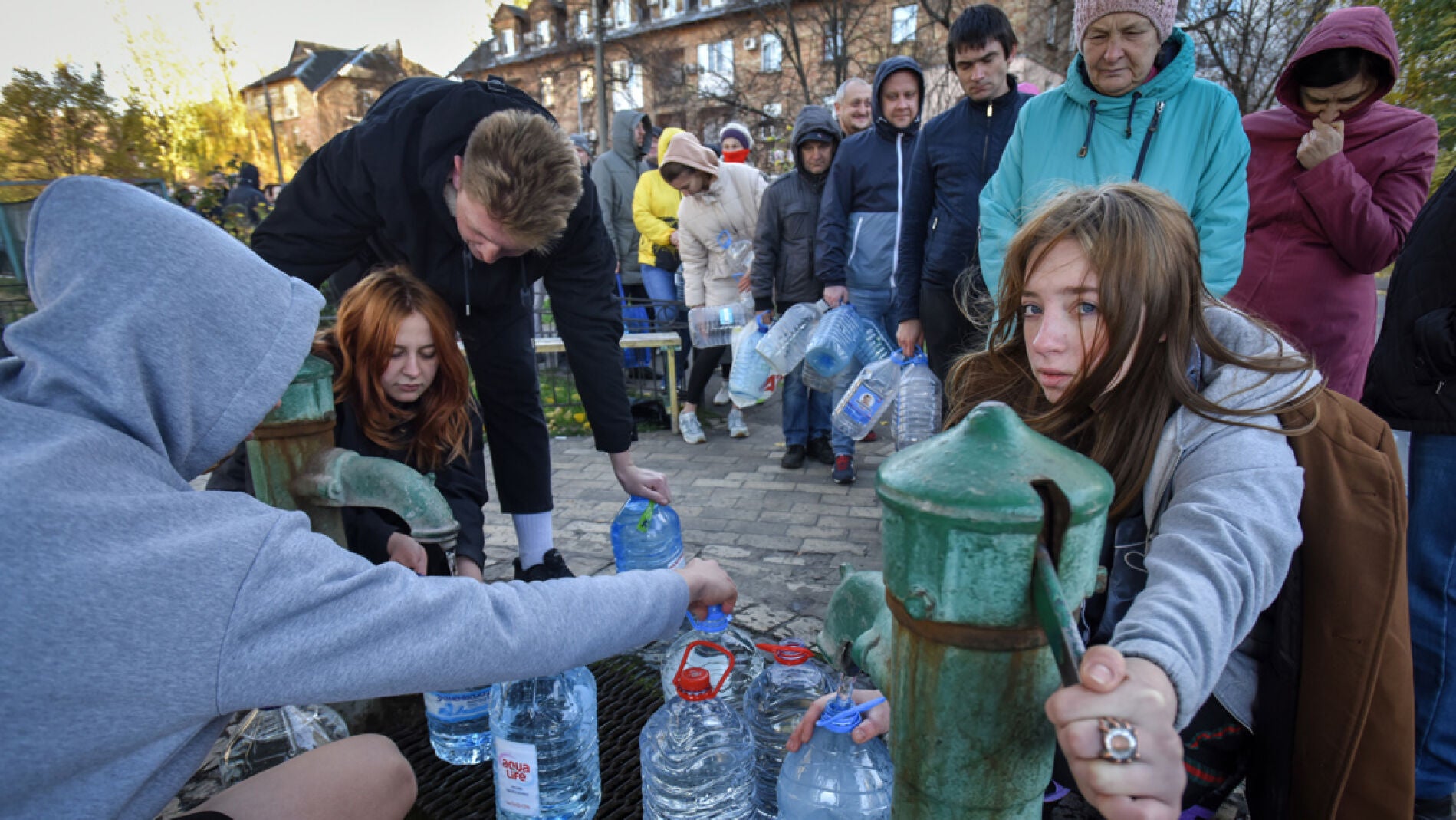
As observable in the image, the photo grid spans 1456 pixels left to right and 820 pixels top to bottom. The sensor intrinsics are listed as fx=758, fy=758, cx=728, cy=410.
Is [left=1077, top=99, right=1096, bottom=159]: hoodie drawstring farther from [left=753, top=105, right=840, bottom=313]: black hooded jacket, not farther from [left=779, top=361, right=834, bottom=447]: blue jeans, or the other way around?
[left=779, top=361, right=834, bottom=447]: blue jeans

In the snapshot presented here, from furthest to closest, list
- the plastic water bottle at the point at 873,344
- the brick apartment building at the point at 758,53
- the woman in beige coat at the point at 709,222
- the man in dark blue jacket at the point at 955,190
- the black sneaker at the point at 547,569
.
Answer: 1. the brick apartment building at the point at 758,53
2. the woman in beige coat at the point at 709,222
3. the plastic water bottle at the point at 873,344
4. the man in dark blue jacket at the point at 955,190
5. the black sneaker at the point at 547,569

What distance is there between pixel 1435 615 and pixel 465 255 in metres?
3.16

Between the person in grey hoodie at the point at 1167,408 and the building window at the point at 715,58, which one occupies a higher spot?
the building window at the point at 715,58

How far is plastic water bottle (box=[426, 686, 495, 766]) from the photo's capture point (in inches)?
93.0

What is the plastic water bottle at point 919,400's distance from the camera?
4133 mm

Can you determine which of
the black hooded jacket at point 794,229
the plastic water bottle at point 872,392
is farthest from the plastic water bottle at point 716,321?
the plastic water bottle at point 872,392

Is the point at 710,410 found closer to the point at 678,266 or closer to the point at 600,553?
the point at 678,266

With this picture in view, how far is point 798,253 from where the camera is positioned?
17.2 ft

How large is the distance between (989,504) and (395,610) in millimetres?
975

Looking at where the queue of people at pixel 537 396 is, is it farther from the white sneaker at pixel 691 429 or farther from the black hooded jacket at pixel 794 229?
the white sneaker at pixel 691 429

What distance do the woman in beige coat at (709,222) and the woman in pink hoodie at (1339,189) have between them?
3548mm

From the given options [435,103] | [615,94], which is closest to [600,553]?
[435,103]

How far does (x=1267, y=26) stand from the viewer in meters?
14.0

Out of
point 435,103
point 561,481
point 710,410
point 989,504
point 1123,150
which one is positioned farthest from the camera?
point 710,410
